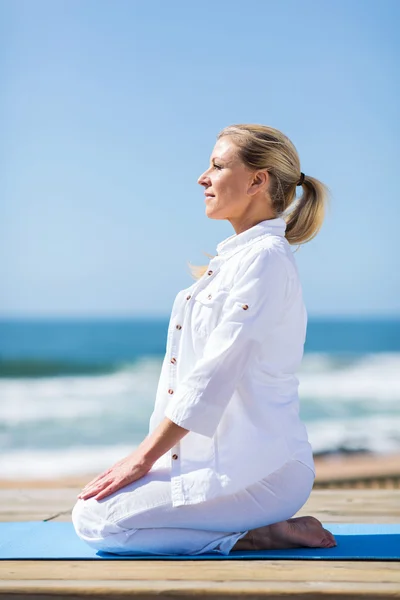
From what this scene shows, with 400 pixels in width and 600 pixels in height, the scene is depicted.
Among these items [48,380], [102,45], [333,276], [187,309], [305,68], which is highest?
[102,45]

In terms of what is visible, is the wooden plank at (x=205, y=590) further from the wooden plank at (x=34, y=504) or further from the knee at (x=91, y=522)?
the wooden plank at (x=34, y=504)

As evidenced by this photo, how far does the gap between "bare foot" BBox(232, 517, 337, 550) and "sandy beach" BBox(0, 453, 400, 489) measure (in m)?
5.23

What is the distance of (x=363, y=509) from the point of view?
10.7 ft

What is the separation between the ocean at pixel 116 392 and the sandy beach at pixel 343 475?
0.31m

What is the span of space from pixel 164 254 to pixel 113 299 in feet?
12.2

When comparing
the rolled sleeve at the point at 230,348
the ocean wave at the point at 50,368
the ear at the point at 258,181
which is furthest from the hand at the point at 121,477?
the ocean wave at the point at 50,368

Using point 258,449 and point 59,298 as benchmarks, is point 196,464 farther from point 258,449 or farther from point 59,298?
point 59,298

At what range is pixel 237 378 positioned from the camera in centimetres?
221

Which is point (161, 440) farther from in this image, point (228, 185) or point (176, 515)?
point (228, 185)

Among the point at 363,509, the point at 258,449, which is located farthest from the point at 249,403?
the point at 363,509

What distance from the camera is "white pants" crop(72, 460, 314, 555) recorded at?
2242 mm

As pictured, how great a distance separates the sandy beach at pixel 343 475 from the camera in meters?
8.02

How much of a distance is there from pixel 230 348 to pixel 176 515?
0.44 meters

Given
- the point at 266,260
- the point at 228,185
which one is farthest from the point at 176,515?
the point at 228,185
